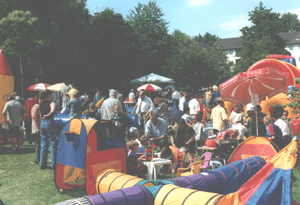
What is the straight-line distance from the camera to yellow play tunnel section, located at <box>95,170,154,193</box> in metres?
4.56

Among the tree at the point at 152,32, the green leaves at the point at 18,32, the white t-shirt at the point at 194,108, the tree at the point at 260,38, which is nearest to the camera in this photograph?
the white t-shirt at the point at 194,108

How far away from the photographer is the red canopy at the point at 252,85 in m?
8.84

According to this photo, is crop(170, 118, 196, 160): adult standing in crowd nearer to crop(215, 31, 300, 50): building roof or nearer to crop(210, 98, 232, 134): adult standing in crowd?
crop(210, 98, 232, 134): adult standing in crowd

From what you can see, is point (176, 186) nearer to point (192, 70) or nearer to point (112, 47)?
point (192, 70)

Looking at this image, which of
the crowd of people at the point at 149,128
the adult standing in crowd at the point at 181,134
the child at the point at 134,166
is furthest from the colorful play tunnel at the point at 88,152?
the adult standing in crowd at the point at 181,134

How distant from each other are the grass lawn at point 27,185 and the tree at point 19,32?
38.3ft

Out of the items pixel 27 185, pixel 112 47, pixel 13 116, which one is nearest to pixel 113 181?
pixel 27 185

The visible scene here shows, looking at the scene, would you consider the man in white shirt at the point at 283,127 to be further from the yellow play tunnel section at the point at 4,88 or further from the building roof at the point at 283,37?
the building roof at the point at 283,37

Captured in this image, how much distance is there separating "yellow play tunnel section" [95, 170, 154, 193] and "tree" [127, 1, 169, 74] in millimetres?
36456

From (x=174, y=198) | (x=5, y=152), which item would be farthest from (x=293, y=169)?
(x=5, y=152)

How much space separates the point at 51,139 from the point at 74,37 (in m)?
24.9

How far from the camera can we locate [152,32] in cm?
4650

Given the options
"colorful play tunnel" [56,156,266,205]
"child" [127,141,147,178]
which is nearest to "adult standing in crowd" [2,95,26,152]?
"child" [127,141,147,178]

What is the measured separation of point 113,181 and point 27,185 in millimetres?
2607
